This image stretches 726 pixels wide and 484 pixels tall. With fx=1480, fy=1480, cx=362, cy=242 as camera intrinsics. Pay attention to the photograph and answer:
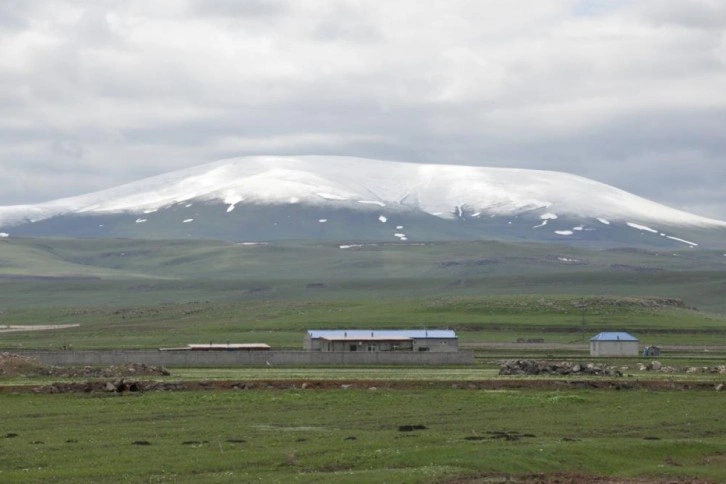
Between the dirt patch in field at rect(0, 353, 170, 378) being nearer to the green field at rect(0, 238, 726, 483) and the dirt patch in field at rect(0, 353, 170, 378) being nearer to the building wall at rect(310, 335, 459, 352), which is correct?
the green field at rect(0, 238, 726, 483)

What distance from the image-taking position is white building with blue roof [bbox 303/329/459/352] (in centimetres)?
9069

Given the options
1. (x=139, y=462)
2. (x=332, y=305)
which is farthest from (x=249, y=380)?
(x=332, y=305)

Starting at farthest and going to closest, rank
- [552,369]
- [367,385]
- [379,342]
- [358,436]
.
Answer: [379,342] → [552,369] → [367,385] → [358,436]

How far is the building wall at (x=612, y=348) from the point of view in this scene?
9194cm

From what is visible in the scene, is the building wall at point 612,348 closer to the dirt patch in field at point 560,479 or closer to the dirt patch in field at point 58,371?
the dirt patch in field at point 58,371

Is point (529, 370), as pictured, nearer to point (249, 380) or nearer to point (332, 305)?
point (249, 380)

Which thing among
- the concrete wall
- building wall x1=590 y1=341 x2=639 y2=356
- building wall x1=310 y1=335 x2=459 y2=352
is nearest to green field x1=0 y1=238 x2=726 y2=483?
building wall x1=590 y1=341 x2=639 y2=356

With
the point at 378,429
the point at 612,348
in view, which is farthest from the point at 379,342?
the point at 378,429

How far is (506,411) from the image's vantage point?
50.4 metres

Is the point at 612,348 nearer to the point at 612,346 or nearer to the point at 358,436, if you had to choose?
the point at 612,346

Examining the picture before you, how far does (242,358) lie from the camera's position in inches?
3177

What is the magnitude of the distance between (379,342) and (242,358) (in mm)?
12752

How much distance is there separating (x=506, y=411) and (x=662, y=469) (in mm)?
13863

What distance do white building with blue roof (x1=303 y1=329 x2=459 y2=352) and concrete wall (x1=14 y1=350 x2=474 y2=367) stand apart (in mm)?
7448
